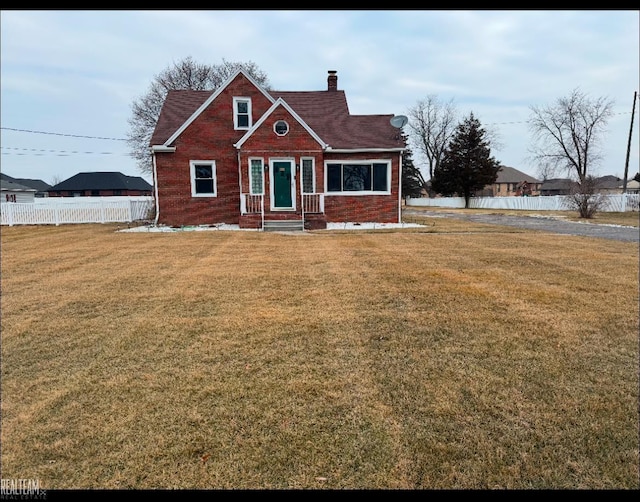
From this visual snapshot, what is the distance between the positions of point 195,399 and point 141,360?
1.03 meters

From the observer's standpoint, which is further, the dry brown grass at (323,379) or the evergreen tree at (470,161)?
the evergreen tree at (470,161)

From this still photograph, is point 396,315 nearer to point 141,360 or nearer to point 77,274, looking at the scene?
point 141,360

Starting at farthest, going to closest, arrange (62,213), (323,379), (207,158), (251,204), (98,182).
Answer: (98,182)
(62,213)
(207,158)
(251,204)
(323,379)

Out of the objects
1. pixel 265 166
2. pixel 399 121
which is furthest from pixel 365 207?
pixel 265 166

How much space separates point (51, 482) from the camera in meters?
2.42

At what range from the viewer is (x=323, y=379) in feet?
11.8

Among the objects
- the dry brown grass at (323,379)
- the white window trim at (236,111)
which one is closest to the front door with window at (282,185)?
the white window trim at (236,111)

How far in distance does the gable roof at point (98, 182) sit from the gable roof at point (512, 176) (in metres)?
61.1

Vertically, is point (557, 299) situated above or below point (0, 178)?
below

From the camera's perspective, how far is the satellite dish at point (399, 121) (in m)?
18.4

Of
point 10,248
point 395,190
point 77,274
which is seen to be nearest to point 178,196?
point 10,248

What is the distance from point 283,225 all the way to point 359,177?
430 cm

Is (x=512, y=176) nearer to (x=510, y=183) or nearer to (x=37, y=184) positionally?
(x=510, y=183)

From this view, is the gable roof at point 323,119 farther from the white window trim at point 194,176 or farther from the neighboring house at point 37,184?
the neighboring house at point 37,184
